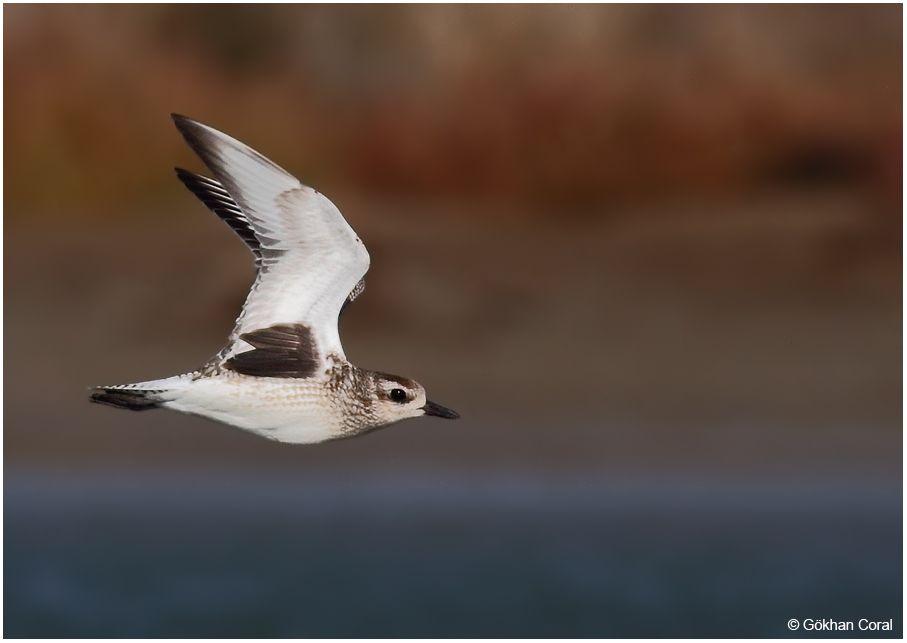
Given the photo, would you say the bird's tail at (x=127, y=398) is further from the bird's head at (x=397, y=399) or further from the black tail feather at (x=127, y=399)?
the bird's head at (x=397, y=399)

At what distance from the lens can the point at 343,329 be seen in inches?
416

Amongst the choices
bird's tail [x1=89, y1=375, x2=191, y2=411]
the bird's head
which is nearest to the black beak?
the bird's head

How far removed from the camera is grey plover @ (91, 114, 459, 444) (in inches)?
147

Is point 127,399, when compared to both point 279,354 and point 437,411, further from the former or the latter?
point 437,411

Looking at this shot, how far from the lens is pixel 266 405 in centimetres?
380

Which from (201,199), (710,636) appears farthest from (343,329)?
(201,199)

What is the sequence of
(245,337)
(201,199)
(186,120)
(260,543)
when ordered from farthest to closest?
(260,543)
(201,199)
(245,337)
(186,120)

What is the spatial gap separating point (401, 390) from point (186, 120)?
95 centimetres

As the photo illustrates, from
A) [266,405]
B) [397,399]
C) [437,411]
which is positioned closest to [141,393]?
[266,405]

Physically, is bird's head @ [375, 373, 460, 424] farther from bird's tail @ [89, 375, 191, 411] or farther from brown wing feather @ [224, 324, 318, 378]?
bird's tail @ [89, 375, 191, 411]

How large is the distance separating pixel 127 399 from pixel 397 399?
74cm

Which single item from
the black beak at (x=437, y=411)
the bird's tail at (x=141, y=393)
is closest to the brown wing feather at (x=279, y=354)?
the bird's tail at (x=141, y=393)

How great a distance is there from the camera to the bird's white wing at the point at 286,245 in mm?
3699

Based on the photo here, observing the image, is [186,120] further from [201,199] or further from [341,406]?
[341,406]
